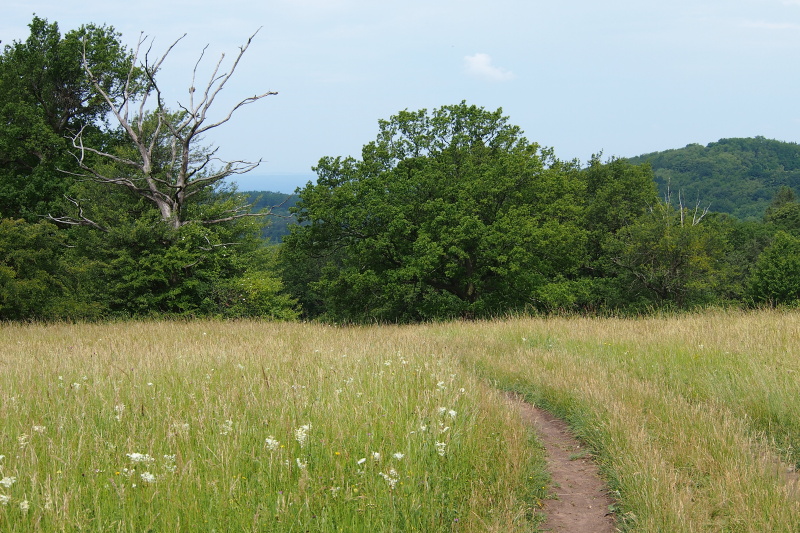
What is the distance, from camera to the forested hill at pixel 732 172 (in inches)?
4889

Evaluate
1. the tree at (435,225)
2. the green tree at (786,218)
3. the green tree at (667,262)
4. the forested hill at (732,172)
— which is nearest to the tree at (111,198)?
the tree at (435,225)

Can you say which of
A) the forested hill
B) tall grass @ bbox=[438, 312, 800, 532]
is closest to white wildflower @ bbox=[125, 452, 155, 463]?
tall grass @ bbox=[438, 312, 800, 532]

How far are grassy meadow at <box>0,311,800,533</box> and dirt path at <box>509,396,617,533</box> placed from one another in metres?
0.13

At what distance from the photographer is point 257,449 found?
14.0ft

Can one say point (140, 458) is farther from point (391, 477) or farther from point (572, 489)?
point (572, 489)

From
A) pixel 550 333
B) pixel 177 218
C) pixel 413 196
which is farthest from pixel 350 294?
pixel 550 333

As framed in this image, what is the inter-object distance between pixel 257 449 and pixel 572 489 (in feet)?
8.71

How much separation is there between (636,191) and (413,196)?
20576mm

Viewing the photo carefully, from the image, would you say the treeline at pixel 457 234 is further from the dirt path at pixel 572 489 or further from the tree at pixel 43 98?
the dirt path at pixel 572 489

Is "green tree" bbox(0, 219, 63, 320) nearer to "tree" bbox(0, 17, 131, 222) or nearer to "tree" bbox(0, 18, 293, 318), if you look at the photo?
"tree" bbox(0, 18, 293, 318)

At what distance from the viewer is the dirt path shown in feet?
14.0

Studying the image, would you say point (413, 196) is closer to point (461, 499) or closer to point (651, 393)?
point (651, 393)

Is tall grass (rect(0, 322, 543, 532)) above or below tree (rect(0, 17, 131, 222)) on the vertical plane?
below

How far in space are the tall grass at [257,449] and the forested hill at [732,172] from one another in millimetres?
121404
